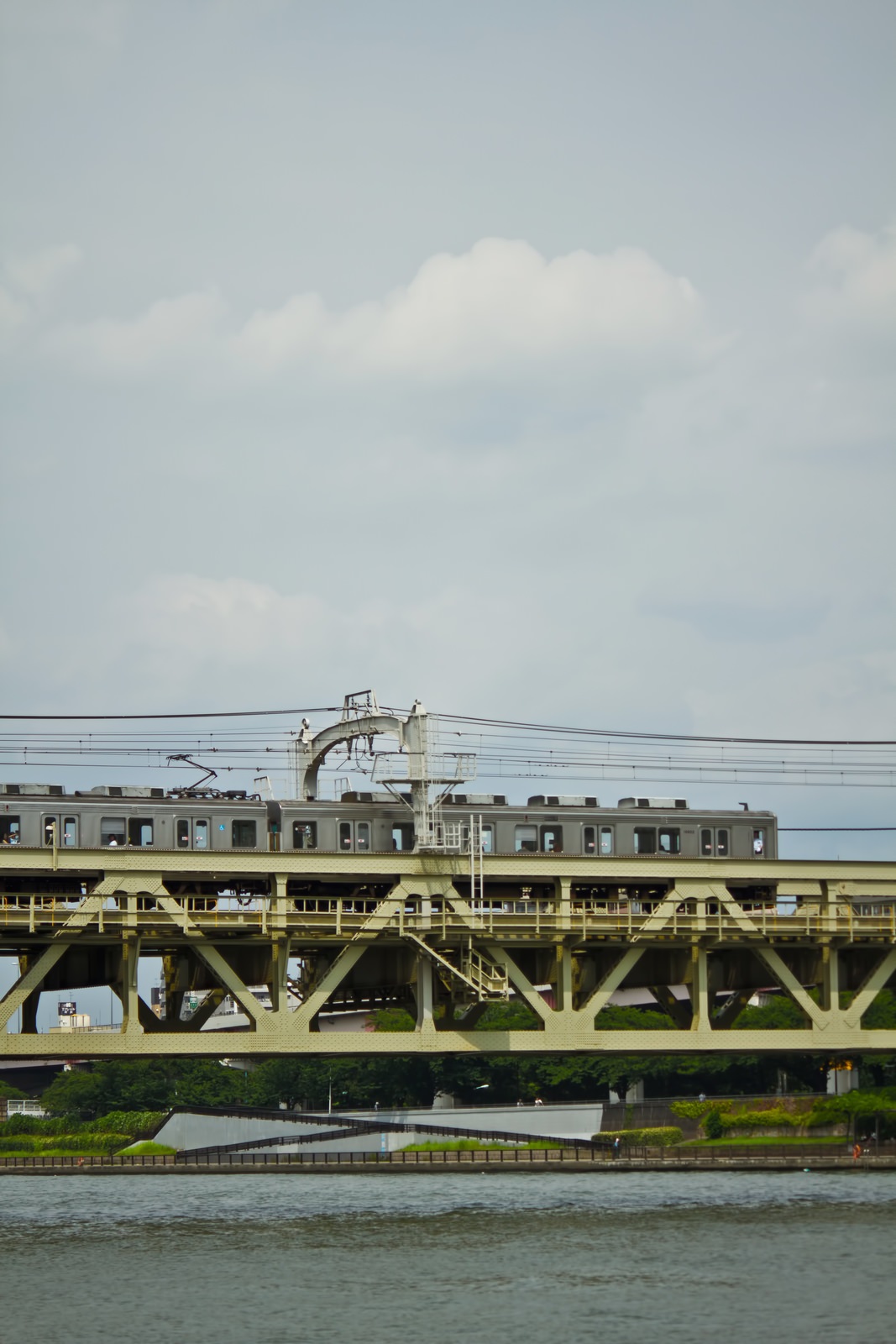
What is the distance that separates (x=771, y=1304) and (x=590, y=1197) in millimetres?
32868

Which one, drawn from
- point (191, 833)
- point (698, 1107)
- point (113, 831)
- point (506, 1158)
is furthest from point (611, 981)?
point (698, 1107)

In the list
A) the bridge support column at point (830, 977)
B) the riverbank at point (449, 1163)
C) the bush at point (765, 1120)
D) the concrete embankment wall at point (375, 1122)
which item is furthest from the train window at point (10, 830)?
the concrete embankment wall at point (375, 1122)

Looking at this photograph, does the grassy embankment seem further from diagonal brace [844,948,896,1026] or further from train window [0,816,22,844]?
diagonal brace [844,948,896,1026]

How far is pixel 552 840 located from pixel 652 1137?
213ft

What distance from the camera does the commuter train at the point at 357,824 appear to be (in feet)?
195

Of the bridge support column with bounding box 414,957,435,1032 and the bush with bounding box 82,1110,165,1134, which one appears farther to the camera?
the bush with bounding box 82,1110,165,1134

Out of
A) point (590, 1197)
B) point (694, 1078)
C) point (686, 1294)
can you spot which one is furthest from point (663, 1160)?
point (686, 1294)

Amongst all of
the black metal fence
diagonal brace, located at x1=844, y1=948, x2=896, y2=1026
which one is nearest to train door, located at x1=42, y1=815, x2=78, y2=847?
diagonal brace, located at x1=844, y1=948, x2=896, y2=1026

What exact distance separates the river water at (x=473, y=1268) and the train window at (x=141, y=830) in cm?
1468

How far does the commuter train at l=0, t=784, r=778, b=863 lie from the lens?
195 feet

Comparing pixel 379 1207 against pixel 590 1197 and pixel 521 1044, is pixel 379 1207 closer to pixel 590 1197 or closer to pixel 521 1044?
pixel 590 1197

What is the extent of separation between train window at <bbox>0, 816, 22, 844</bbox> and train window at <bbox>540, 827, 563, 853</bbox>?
63.0ft

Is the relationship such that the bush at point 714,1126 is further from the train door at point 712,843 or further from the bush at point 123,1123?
the bush at point 123,1123

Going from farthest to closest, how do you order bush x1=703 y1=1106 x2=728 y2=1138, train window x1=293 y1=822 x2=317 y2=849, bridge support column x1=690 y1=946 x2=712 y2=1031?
bush x1=703 y1=1106 x2=728 y2=1138
bridge support column x1=690 y1=946 x2=712 y2=1031
train window x1=293 y1=822 x2=317 y2=849
